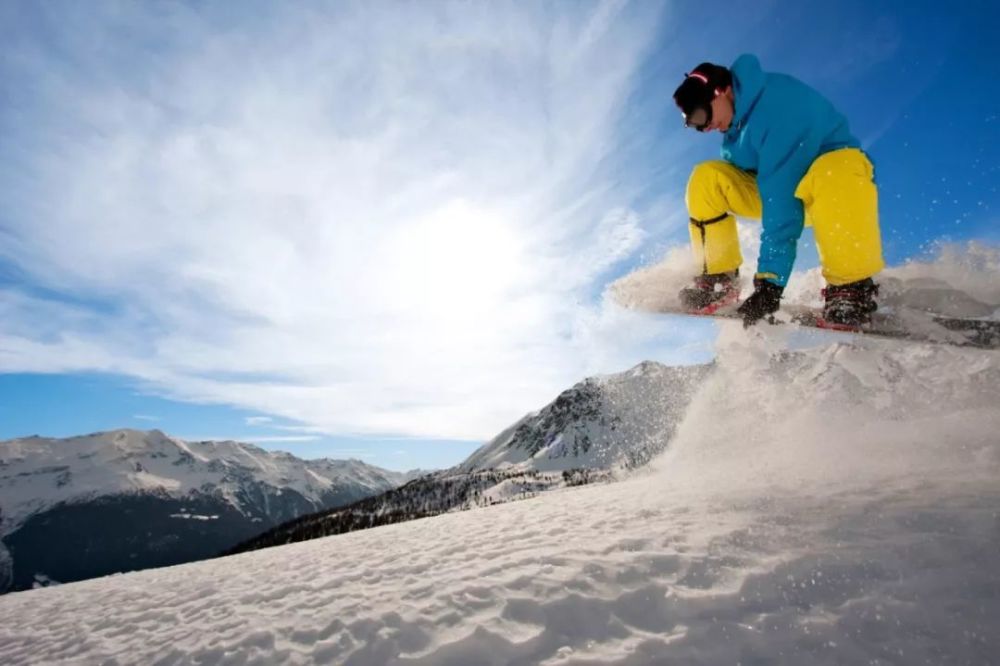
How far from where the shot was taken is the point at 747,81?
5188mm

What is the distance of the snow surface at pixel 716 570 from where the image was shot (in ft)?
9.64

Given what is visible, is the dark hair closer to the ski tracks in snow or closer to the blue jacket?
the blue jacket

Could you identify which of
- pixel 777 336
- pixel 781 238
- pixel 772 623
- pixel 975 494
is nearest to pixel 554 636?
pixel 772 623

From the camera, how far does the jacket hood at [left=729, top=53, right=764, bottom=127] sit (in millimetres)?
5184

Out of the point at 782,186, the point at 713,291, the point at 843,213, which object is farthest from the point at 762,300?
the point at 782,186

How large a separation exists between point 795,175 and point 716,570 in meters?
3.91

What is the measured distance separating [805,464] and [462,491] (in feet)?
505

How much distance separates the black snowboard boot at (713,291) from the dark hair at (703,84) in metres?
2.00

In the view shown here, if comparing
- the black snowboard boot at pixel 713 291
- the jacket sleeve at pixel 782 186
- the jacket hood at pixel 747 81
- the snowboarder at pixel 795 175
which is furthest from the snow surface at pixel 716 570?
the jacket hood at pixel 747 81

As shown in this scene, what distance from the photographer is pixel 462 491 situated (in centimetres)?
15238

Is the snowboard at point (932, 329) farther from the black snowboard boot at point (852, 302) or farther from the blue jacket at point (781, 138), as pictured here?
the blue jacket at point (781, 138)

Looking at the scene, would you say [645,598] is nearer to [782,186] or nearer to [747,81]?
[782,186]

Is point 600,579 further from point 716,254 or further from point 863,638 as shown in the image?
point 716,254

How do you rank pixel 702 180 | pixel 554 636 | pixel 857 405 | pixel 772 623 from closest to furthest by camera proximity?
pixel 772 623, pixel 554 636, pixel 702 180, pixel 857 405
